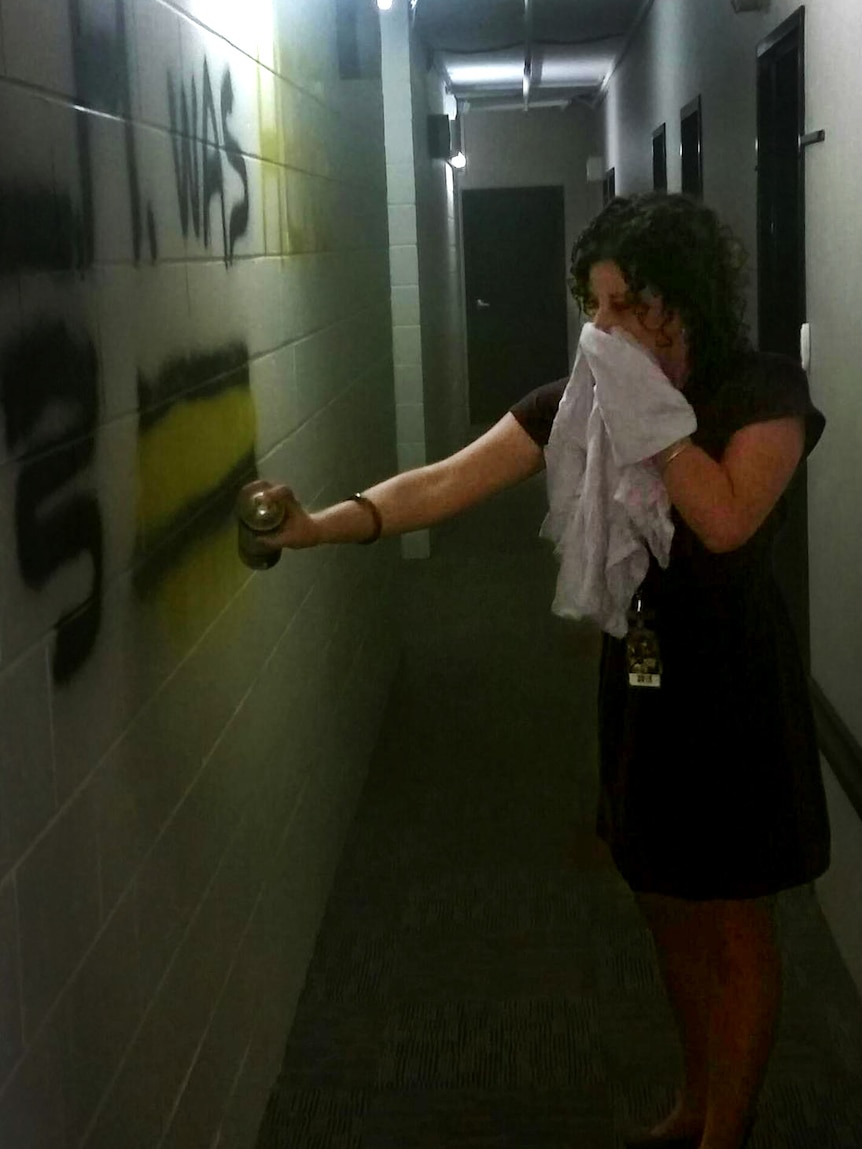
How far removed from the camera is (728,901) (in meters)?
1.85

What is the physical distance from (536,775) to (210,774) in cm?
192

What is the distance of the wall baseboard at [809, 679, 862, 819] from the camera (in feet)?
7.89

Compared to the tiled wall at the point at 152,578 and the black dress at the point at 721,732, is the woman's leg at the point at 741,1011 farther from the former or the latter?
the tiled wall at the point at 152,578

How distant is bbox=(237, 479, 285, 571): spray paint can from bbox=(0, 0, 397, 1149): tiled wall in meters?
0.07

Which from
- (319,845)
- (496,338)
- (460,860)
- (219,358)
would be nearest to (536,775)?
(460,860)

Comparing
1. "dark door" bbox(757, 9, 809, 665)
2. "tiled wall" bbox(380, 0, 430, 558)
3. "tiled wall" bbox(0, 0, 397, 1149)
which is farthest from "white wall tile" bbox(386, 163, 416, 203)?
"tiled wall" bbox(0, 0, 397, 1149)

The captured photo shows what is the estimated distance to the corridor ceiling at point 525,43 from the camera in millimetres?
7312

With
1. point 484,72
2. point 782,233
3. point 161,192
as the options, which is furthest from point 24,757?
point 484,72

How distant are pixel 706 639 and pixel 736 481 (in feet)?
0.73

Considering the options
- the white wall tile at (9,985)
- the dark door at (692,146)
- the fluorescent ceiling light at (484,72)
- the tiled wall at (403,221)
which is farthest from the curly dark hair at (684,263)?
the fluorescent ceiling light at (484,72)

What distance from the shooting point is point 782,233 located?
3.85 metres

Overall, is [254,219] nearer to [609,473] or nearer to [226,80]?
[226,80]

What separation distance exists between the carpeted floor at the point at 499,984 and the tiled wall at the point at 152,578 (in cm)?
13

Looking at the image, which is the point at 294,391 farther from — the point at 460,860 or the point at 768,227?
the point at 768,227
